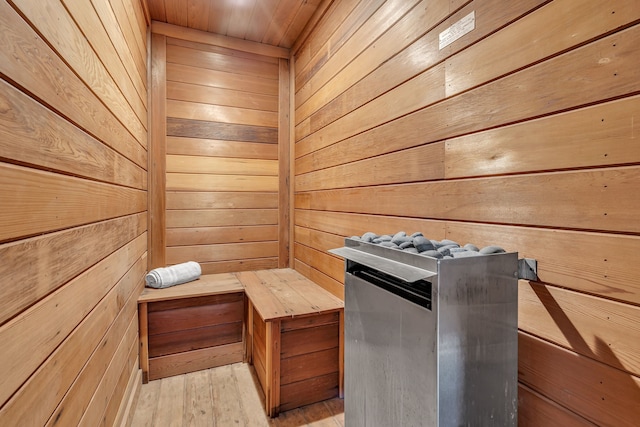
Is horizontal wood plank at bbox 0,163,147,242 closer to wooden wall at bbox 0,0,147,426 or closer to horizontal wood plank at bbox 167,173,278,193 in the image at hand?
wooden wall at bbox 0,0,147,426

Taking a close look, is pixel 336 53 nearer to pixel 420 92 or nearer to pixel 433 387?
pixel 420 92

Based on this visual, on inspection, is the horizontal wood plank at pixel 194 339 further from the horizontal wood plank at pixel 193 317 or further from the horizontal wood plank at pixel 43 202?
A: the horizontal wood plank at pixel 43 202

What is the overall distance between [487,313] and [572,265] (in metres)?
0.25

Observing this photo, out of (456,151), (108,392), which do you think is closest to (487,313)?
(456,151)

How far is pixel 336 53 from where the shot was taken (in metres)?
2.14


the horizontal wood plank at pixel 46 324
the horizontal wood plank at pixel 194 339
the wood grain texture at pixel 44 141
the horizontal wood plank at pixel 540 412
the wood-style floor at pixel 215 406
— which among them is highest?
the wood grain texture at pixel 44 141

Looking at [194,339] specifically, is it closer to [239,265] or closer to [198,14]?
[239,265]

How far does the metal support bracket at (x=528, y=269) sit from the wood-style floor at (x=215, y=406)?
4.55ft

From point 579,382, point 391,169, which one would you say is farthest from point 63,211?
point 579,382

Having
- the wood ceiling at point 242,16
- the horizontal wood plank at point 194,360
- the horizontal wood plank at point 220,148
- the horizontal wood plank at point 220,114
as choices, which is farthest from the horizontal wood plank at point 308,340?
the wood ceiling at point 242,16

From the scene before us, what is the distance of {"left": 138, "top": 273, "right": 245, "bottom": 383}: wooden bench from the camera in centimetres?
219

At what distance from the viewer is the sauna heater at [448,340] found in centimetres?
80

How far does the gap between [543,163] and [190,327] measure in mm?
2355

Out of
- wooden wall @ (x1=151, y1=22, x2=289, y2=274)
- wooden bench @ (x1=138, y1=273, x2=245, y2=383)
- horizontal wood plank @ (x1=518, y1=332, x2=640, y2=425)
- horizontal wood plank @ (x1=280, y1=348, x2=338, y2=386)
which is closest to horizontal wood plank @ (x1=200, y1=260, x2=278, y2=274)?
wooden wall @ (x1=151, y1=22, x2=289, y2=274)
